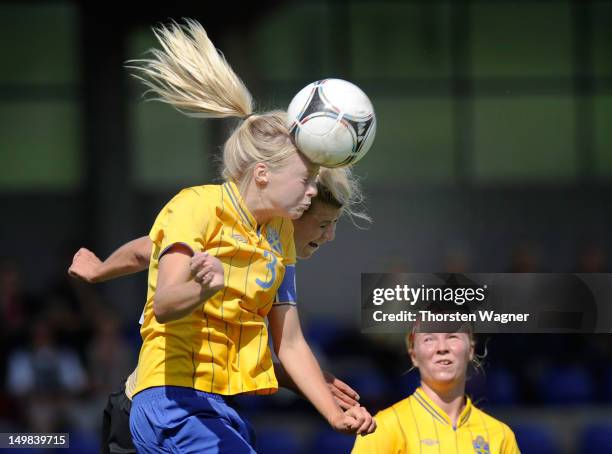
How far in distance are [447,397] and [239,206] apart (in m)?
1.13

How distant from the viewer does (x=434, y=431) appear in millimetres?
3785

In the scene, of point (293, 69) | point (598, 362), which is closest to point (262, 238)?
point (598, 362)

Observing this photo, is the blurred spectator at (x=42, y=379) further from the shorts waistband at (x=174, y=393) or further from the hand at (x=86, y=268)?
the shorts waistband at (x=174, y=393)

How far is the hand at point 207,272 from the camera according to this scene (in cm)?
275

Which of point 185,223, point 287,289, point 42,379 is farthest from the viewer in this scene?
point 42,379

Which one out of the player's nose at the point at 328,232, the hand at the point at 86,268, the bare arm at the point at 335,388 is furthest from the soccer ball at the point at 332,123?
the hand at the point at 86,268

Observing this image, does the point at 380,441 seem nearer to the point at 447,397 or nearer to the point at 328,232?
the point at 447,397

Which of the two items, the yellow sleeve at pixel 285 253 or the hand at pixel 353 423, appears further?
the yellow sleeve at pixel 285 253

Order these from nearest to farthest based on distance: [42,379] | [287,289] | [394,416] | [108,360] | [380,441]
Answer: [287,289]
[380,441]
[394,416]
[42,379]
[108,360]

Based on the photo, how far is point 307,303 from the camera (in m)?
10.9

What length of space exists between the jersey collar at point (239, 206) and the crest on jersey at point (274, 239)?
8 cm

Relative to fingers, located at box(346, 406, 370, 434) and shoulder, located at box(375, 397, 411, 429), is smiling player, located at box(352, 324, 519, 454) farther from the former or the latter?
fingers, located at box(346, 406, 370, 434)

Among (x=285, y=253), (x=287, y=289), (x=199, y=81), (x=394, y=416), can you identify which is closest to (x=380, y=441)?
(x=394, y=416)

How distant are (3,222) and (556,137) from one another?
18.1 ft
